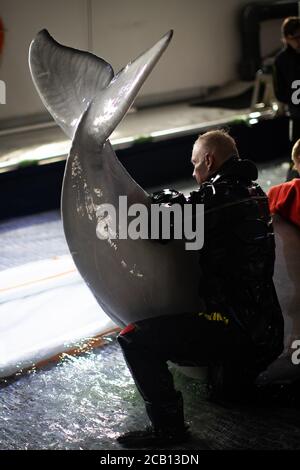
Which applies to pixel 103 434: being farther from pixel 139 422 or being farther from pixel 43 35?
pixel 43 35

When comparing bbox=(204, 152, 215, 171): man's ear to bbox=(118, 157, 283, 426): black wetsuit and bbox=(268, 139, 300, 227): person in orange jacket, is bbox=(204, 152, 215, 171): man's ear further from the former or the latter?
bbox=(268, 139, 300, 227): person in orange jacket

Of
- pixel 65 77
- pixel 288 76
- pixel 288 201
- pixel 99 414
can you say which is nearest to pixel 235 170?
pixel 288 201

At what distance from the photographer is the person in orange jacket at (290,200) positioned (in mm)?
3939

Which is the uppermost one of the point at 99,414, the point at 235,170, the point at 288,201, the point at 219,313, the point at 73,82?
the point at 73,82

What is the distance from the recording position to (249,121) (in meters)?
9.94

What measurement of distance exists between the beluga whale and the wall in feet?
20.9

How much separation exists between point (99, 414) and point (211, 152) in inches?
51.6

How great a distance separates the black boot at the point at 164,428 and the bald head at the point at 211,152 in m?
0.98

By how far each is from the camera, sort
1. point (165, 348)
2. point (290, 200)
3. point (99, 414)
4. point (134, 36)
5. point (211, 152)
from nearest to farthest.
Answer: point (165, 348), point (211, 152), point (99, 414), point (290, 200), point (134, 36)

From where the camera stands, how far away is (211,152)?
357 cm

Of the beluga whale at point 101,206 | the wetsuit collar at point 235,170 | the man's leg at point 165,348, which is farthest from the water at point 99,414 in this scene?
the wetsuit collar at point 235,170

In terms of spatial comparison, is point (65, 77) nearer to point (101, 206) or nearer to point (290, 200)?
point (101, 206)
